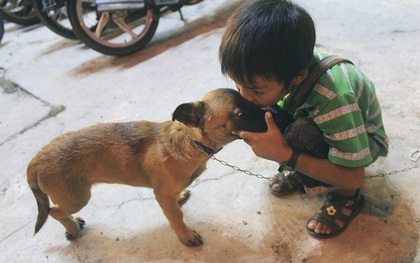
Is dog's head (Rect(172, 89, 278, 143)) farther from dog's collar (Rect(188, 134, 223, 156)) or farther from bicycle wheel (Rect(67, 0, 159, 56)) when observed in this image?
bicycle wheel (Rect(67, 0, 159, 56))

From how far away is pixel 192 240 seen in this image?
2.26 m

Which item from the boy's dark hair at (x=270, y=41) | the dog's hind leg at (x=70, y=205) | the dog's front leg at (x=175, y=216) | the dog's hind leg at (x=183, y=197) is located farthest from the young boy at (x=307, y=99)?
the dog's hind leg at (x=70, y=205)

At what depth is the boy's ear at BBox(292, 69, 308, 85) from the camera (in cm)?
175

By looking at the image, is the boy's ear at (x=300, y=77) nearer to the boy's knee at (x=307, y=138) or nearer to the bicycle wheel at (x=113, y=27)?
the boy's knee at (x=307, y=138)

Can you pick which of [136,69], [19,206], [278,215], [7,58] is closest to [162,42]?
[136,69]

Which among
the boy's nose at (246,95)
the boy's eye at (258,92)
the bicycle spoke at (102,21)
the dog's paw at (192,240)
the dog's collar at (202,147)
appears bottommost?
the dog's paw at (192,240)

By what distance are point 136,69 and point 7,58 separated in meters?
2.34

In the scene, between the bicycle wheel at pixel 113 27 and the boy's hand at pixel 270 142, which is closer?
the boy's hand at pixel 270 142

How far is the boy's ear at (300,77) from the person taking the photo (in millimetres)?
1754

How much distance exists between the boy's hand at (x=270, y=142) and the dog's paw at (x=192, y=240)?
75cm

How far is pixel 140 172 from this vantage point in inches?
86.4

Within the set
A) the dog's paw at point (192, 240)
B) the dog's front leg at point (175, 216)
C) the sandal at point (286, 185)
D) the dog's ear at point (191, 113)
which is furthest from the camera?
the sandal at point (286, 185)

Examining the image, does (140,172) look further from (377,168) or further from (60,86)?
(60,86)

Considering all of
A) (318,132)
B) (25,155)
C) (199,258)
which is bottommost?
(199,258)
